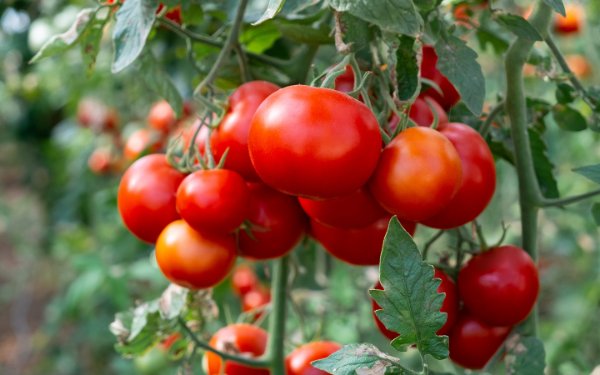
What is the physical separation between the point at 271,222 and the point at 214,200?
0.29 feet

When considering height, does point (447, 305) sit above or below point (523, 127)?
below

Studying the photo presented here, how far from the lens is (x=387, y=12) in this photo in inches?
25.3

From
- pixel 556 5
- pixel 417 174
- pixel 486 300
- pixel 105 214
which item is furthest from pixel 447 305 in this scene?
pixel 105 214

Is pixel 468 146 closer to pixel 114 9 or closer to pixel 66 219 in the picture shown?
pixel 114 9

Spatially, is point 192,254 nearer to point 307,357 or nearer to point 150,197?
point 150,197

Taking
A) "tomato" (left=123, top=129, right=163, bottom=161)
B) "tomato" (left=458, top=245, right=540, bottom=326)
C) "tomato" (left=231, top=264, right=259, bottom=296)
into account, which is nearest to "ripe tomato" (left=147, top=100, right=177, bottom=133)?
"tomato" (left=123, top=129, right=163, bottom=161)

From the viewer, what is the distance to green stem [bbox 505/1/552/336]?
2.76ft

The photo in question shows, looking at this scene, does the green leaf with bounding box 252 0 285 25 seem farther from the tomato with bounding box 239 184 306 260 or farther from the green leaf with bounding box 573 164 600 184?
the green leaf with bounding box 573 164 600 184

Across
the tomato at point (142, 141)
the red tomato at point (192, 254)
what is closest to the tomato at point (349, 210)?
the red tomato at point (192, 254)

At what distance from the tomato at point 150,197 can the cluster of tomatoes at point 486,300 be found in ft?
0.86

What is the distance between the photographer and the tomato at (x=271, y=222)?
0.81m

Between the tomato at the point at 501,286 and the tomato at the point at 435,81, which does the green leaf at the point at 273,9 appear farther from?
the tomato at the point at 501,286

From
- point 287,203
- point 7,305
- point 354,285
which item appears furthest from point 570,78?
point 7,305

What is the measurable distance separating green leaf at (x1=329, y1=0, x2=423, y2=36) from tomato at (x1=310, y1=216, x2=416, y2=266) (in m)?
0.21
